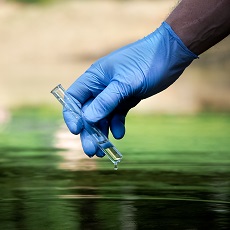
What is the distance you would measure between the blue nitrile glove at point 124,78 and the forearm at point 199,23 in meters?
0.04

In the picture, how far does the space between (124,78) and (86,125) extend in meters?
0.23

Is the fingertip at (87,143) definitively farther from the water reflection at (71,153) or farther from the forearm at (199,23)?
the water reflection at (71,153)

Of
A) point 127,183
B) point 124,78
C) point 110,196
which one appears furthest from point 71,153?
point 124,78

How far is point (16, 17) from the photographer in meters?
20.0

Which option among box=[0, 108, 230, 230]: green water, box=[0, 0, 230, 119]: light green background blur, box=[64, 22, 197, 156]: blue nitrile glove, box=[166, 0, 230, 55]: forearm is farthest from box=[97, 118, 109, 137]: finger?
box=[0, 0, 230, 119]: light green background blur

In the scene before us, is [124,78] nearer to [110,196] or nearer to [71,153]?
[110,196]

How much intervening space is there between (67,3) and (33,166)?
1566cm

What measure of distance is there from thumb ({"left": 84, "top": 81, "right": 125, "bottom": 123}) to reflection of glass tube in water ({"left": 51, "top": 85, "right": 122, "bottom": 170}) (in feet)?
0.19

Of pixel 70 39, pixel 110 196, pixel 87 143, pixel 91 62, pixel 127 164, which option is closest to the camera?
pixel 87 143

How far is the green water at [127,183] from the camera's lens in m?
3.96

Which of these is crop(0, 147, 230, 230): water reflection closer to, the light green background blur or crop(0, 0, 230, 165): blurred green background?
crop(0, 0, 230, 165): blurred green background

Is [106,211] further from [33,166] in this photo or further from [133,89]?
[33,166]

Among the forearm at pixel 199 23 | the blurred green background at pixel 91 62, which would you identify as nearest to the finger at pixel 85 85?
Answer: the forearm at pixel 199 23

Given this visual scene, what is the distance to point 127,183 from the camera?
5.07 meters
